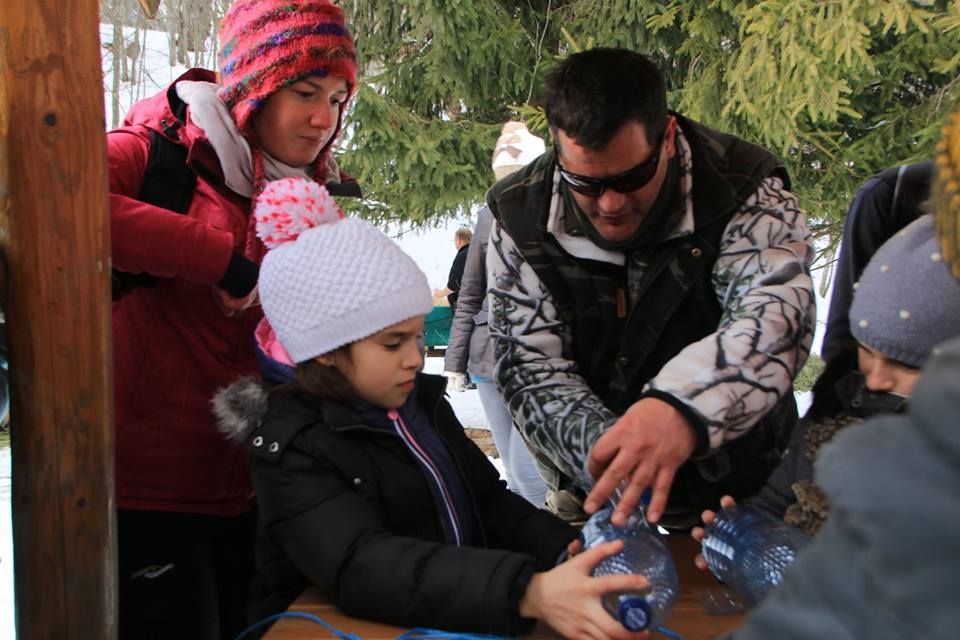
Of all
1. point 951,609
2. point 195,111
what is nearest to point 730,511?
point 951,609

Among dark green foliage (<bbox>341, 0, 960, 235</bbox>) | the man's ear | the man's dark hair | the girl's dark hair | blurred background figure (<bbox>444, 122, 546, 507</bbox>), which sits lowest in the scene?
blurred background figure (<bbox>444, 122, 546, 507</bbox>)

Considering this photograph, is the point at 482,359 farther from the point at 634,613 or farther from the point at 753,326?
the point at 634,613

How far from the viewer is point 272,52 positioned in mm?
2020

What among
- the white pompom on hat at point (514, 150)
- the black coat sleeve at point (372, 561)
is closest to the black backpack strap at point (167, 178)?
the black coat sleeve at point (372, 561)

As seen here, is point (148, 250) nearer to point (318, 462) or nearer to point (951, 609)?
point (318, 462)

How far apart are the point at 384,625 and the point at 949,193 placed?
1.13 metres

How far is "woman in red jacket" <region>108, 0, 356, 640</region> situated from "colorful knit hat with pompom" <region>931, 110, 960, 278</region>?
4.73 feet

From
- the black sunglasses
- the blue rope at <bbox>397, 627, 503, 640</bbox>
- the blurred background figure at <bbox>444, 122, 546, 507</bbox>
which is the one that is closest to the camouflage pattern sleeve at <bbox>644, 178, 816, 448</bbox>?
the black sunglasses

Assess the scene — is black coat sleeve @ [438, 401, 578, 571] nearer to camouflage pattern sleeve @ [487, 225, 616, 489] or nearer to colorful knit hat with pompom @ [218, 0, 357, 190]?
camouflage pattern sleeve @ [487, 225, 616, 489]

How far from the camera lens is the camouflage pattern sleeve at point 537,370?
5.87 feet

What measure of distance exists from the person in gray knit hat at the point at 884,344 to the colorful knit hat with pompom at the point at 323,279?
71 cm

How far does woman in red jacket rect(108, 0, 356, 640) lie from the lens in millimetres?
1987

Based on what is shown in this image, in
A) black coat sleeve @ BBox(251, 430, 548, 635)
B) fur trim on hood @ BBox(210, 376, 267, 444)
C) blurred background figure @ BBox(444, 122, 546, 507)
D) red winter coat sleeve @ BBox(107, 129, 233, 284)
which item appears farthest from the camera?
blurred background figure @ BBox(444, 122, 546, 507)

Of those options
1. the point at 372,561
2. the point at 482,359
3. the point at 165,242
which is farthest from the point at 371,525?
the point at 482,359
